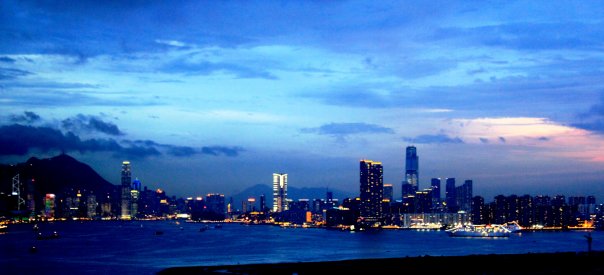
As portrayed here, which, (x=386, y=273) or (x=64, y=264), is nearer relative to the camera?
(x=386, y=273)

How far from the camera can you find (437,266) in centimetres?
4819

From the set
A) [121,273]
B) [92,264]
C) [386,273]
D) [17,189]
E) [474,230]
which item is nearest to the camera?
[386,273]

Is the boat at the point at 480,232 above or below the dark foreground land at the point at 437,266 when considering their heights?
below

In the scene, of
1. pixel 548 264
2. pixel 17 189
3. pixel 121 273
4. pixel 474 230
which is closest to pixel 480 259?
pixel 548 264

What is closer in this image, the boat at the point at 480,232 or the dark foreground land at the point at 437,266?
the dark foreground land at the point at 437,266

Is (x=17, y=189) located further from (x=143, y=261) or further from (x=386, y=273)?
(x=386, y=273)

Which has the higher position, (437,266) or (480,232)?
(437,266)

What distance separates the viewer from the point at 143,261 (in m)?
71.0

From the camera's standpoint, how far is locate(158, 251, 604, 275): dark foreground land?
4356 centimetres

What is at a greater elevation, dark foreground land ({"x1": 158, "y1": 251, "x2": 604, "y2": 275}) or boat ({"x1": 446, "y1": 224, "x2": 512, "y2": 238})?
dark foreground land ({"x1": 158, "y1": 251, "x2": 604, "y2": 275})

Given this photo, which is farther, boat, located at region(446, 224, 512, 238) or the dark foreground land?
boat, located at region(446, 224, 512, 238)

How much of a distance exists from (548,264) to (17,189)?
15661 cm

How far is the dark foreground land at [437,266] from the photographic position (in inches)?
1715

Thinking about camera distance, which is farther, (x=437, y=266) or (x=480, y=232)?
(x=480, y=232)
